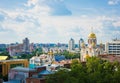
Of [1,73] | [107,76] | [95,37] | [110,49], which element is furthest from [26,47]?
[107,76]

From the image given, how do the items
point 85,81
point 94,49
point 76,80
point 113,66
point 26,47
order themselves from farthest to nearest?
point 26,47 < point 94,49 < point 113,66 < point 85,81 < point 76,80

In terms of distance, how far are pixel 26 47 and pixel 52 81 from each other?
132746mm

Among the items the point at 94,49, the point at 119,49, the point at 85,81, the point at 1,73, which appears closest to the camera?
the point at 85,81

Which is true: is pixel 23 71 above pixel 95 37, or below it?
below

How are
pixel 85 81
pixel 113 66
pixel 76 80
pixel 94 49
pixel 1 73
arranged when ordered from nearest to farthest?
pixel 76 80
pixel 85 81
pixel 113 66
pixel 1 73
pixel 94 49

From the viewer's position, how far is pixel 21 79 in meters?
34.5

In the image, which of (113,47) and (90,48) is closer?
(90,48)

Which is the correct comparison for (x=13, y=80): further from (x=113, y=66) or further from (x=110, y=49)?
(x=110, y=49)

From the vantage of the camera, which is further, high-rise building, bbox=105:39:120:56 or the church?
high-rise building, bbox=105:39:120:56

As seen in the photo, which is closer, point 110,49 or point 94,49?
point 94,49

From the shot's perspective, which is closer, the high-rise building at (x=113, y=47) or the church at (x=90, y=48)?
the church at (x=90, y=48)

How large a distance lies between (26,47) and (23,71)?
12381 centimetres

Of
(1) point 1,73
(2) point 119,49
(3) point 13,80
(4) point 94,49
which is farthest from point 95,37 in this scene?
(2) point 119,49

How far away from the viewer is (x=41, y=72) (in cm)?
3428
